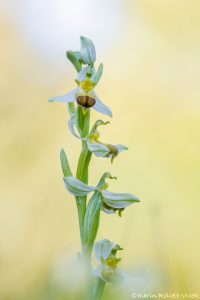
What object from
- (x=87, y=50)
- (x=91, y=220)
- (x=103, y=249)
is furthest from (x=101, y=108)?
(x=103, y=249)

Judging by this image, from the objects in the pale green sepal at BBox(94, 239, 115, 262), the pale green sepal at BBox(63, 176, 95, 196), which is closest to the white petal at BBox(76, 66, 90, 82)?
the pale green sepal at BBox(63, 176, 95, 196)

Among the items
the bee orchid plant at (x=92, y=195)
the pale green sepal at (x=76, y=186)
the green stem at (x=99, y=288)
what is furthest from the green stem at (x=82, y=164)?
the green stem at (x=99, y=288)

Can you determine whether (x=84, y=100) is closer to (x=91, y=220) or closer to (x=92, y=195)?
(x=92, y=195)

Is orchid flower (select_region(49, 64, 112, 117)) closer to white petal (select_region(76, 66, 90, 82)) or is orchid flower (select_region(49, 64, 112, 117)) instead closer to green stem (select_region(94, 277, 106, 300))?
white petal (select_region(76, 66, 90, 82))

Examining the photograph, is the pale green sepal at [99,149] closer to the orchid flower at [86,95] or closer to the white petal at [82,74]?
the orchid flower at [86,95]

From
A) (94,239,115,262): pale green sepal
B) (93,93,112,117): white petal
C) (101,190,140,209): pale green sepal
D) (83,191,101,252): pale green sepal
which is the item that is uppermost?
(93,93,112,117): white petal

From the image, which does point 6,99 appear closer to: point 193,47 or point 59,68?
point 59,68

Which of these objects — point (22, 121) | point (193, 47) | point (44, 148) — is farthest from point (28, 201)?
point (193, 47)
